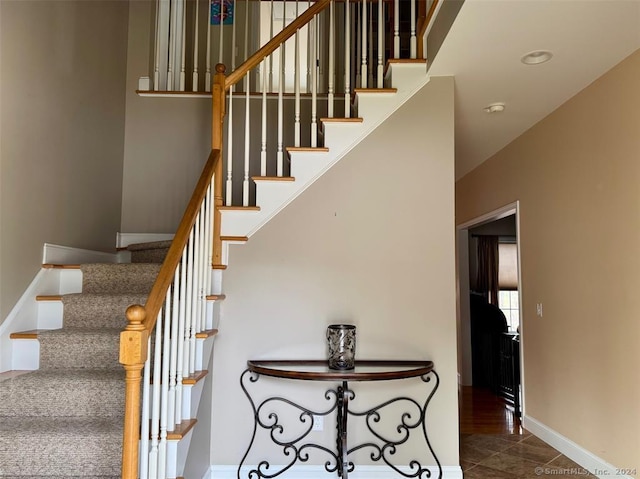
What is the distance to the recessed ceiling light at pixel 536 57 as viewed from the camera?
253cm

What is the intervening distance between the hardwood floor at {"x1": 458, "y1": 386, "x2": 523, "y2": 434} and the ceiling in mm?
2565

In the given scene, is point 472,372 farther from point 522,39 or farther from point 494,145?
point 522,39

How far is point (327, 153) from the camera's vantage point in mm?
2834

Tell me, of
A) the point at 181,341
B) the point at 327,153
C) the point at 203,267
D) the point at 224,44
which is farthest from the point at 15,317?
the point at 224,44

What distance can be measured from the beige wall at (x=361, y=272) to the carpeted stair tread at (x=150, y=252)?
0.69m

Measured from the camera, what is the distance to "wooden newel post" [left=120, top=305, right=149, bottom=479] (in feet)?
4.96

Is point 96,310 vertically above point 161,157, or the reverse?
point 161,157

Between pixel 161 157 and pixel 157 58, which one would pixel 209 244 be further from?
pixel 157 58

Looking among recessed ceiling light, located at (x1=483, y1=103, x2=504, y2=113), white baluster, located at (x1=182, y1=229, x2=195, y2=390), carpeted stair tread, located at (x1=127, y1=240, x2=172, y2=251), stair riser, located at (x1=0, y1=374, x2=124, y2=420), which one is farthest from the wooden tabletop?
recessed ceiling light, located at (x1=483, y1=103, x2=504, y2=113)

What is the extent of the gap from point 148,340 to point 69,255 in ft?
5.88

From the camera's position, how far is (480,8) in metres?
2.14

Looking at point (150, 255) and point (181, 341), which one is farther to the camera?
point (150, 255)

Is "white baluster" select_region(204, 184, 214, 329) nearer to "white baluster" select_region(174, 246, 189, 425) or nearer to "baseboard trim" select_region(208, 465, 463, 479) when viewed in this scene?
"white baluster" select_region(174, 246, 189, 425)

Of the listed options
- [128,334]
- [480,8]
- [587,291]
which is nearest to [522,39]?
[480,8]
